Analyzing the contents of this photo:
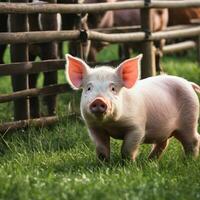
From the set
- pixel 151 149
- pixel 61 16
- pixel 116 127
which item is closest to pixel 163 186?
pixel 116 127

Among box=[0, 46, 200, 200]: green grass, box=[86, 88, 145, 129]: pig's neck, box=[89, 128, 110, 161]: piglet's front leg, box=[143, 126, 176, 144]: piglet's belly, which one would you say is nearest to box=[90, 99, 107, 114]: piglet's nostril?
box=[86, 88, 145, 129]: pig's neck

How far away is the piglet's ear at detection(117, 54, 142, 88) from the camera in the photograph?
495cm

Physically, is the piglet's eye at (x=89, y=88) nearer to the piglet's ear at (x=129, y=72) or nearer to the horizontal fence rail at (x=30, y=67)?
the piglet's ear at (x=129, y=72)

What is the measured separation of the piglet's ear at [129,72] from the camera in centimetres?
495

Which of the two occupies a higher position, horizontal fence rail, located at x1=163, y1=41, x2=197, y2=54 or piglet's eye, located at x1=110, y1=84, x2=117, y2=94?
piglet's eye, located at x1=110, y1=84, x2=117, y2=94

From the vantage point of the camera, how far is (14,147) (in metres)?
5.70

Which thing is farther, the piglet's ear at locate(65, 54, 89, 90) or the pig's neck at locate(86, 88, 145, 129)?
the piglet's ear at locate(65, 54, 89, 90)

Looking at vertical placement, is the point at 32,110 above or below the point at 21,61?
below

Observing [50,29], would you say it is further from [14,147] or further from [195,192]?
[195,192]

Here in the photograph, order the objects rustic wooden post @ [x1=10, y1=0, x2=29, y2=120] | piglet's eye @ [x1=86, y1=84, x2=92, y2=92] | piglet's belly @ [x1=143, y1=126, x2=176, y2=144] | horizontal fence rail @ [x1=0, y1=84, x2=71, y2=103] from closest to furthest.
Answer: piglet's eye @ [x1=86, y1=84, x2=92, y2=92]
piglet's belly @ [x1=143, y1=126, x2=176, y2=144]
horizontal fence rail @ [x1=0, y1=84, x2=71, y2=103]
rustic wooden post @ [x1=10, y1=0, x2=29, y2=120]

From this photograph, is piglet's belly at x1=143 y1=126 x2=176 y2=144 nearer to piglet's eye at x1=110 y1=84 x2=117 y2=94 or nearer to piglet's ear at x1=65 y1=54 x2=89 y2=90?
piglet's eye at x1=110 y1=84 x2=117 y2=94

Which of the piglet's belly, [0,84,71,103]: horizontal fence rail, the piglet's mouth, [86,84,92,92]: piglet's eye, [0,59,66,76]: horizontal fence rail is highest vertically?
[86,84,92,92]: piglet's eye

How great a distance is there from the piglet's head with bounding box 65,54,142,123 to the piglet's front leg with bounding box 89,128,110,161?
0.20 m

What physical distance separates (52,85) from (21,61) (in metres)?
0.44
